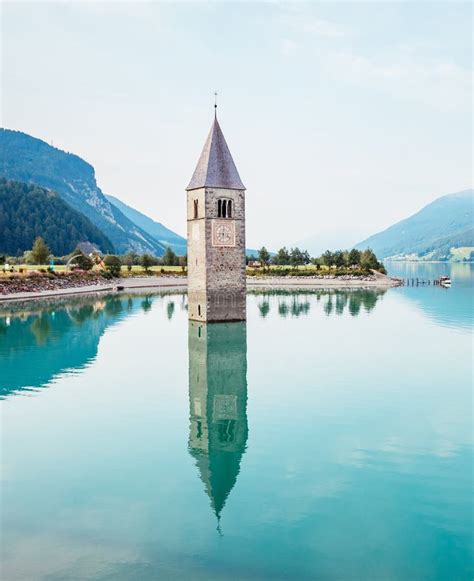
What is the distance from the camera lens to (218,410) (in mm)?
23203

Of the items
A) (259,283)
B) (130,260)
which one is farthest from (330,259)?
(130,260)

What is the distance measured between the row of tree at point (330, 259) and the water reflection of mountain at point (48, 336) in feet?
263

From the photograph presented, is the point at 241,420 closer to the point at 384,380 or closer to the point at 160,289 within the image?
the point at 384,380

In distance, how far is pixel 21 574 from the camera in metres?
10.9

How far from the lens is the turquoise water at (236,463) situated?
38.2 ft

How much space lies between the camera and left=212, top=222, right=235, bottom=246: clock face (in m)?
48.6

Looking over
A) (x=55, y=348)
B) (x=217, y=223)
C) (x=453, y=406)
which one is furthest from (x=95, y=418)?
(x=217, y=223)

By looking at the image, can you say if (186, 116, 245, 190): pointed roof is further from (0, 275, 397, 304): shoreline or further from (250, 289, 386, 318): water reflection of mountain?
(0, 275, 397, 304): shoreline

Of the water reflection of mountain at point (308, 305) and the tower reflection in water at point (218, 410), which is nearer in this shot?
the tower reflection in water at point (218, 410)

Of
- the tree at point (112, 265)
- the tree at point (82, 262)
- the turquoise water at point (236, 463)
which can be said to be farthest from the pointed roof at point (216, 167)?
the tree at point (112, 265)

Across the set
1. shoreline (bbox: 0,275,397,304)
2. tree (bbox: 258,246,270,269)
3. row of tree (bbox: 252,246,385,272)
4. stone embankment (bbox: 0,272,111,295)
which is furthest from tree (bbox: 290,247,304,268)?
stone embankment (bbox: 0,272,111,295)

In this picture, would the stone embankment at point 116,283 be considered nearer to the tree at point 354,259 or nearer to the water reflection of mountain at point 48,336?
the tree at point 354,259

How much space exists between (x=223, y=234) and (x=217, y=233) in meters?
0.58

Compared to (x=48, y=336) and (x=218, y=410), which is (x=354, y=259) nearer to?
(x=48, y=336)
